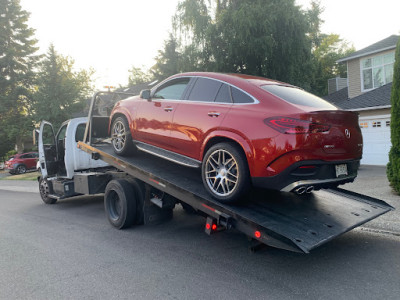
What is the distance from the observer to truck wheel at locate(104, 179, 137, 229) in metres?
5.94

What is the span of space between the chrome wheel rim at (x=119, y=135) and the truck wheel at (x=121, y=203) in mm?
656

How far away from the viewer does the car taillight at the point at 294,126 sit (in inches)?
148

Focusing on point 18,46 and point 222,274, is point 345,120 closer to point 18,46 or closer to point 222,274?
point 222,274

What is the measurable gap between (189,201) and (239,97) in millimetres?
1611

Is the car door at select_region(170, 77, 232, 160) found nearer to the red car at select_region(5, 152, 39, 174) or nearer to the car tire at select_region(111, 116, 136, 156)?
the car tire at select_region(111, 116, 136, 156)

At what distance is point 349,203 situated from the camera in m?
5.09

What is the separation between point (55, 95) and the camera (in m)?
25.1

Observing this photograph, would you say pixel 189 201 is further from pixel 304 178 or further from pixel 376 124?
pixel 376 124

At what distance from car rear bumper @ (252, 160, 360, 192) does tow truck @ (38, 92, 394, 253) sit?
1.45 ft

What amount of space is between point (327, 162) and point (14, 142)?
35.8m

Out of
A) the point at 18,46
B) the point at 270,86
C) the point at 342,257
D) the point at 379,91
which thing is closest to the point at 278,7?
the point at 379,91

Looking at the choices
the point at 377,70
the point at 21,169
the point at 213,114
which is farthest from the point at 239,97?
the point at 21,169

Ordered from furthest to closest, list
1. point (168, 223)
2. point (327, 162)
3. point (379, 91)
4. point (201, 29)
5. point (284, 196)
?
point (201, 29)
point (379, 91)
point (168, 223)
point (284, 196)
point (327, 162)

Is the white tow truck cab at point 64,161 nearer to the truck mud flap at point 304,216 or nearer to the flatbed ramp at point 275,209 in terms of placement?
the flatbed ramp at point 275,209
